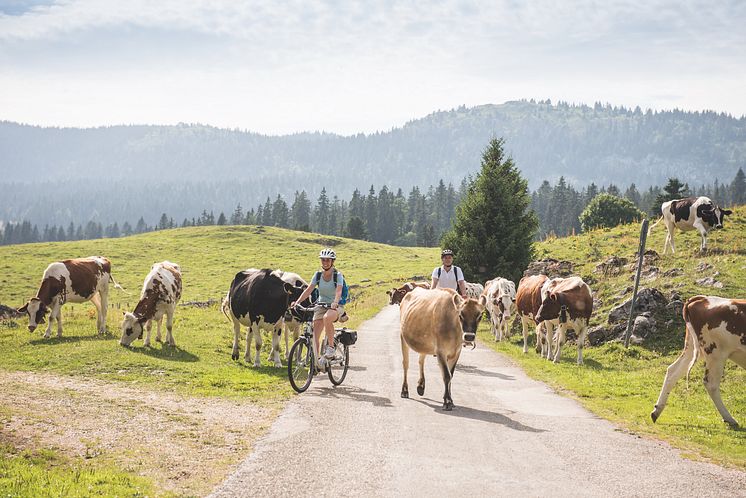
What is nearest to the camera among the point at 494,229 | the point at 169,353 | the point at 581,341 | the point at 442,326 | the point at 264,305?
the point at 442,326

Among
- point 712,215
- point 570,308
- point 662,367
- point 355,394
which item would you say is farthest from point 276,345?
point 712,215

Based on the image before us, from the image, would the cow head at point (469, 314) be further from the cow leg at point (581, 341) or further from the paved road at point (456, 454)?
the cow leg at point (581, 341)

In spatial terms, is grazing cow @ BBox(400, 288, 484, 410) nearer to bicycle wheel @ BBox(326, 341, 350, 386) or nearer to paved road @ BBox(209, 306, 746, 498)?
paved road @ BBox(209, 306, 746, 498)

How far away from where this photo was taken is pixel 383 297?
52.4 m

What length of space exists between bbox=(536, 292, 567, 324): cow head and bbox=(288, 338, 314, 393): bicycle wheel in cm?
1010

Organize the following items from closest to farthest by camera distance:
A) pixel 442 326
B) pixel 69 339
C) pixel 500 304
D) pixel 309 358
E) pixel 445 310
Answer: pixel 442 326
pixel 445 310
pixel 309 358
pixel 69 339
pixel 500 304

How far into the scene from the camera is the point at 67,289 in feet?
79.4

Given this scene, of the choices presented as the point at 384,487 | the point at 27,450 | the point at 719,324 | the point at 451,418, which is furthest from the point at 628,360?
the point at 27,450

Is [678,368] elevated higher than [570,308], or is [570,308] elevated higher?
[570,308]

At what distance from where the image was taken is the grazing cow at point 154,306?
20.5 metres

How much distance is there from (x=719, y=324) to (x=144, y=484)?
11.2m

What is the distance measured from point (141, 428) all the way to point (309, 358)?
482 centimetres

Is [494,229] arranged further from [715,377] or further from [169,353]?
[715,377]

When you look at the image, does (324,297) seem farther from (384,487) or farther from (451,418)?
(384,487)
